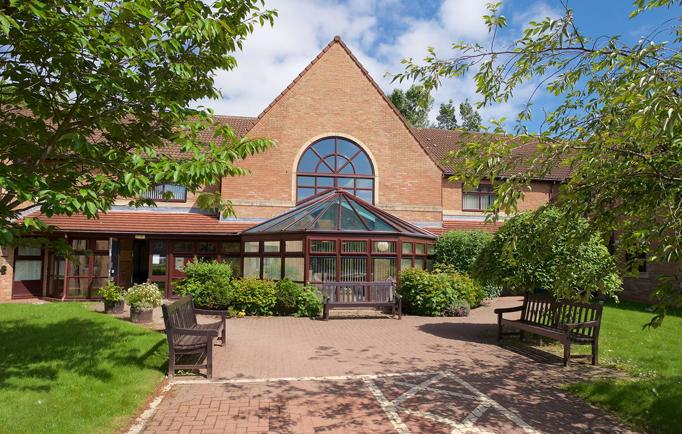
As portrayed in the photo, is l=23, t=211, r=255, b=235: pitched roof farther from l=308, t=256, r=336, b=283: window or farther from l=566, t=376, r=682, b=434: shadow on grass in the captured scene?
l=566, t=376, r=682, b=434: shadow on grass

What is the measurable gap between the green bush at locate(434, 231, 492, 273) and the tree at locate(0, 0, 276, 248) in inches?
464

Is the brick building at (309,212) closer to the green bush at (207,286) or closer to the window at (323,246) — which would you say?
the window at (323,246)

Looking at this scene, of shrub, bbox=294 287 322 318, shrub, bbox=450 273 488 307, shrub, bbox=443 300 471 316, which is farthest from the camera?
shrub, bbox=450 273 488 307

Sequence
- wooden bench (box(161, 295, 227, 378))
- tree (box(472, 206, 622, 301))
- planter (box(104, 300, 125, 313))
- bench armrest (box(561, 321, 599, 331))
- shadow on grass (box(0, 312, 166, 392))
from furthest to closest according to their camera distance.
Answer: planter (box(104, 300, 125, 313)) < bench armrest (box(561, 321, 599, 331)) < wooden bench (box(161, 295, 227, 378)) < shadow on grass (box(0, 312, 166, 392)) < tree (box(472, 206, 622, 301))

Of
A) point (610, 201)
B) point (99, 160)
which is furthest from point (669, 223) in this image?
point (99, 160)

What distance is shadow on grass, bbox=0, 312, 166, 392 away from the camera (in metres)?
6.38

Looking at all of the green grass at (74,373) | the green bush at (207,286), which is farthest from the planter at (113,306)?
the green grass at (74,373)

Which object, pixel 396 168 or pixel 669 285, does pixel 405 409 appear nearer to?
pixel 669 285

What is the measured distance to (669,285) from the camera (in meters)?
3.63

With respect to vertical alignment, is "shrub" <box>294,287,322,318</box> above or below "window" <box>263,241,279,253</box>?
below

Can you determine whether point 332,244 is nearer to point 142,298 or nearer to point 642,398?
point 142,298

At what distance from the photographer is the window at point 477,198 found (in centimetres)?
2206

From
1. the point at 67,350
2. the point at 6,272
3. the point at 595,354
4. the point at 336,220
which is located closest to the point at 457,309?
the point at 336,220

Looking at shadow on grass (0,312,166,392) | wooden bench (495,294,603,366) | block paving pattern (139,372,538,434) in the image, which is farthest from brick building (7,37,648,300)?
block paving pattern (139,372,538,434)
